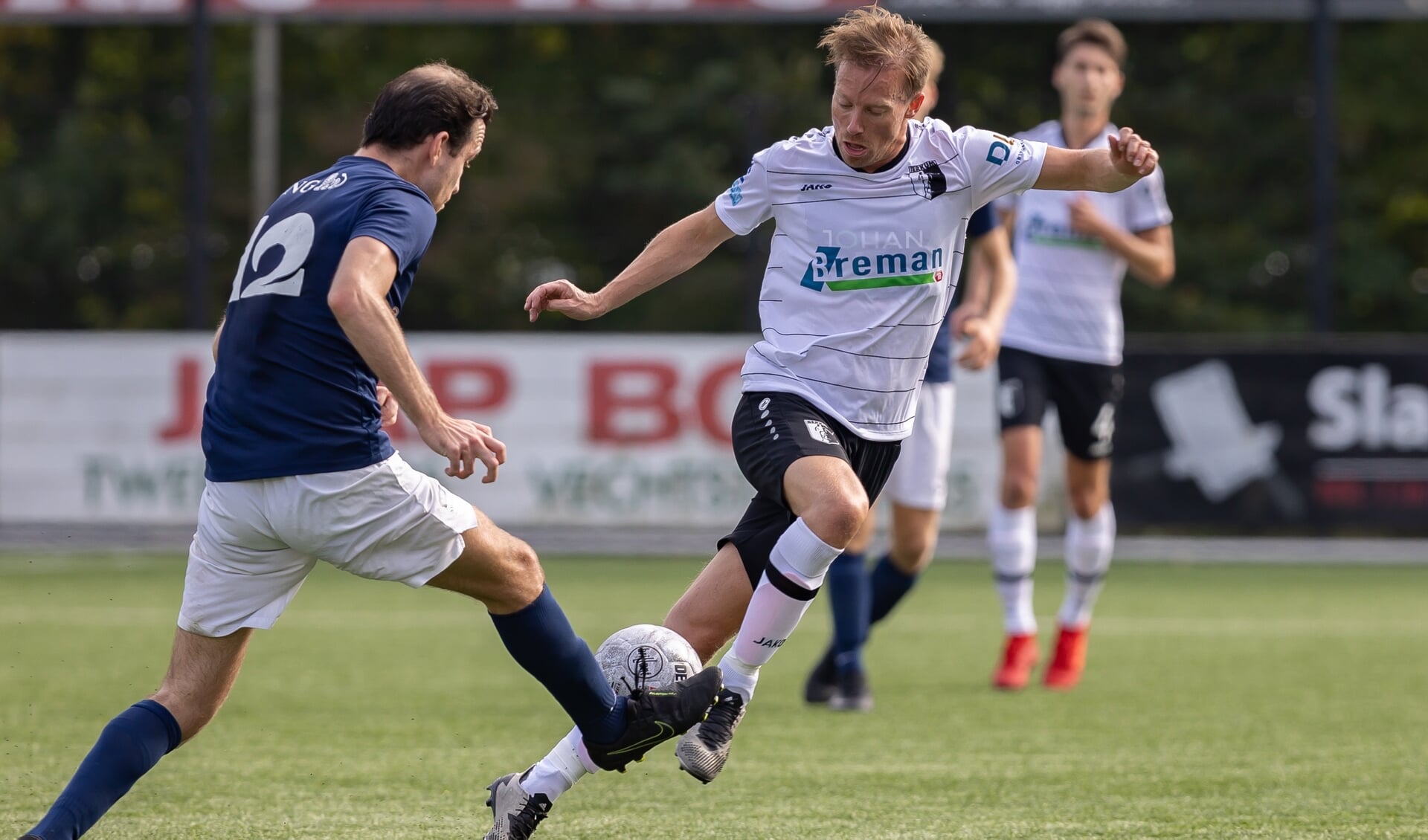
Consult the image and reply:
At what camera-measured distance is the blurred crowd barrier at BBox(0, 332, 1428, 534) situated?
12789mm

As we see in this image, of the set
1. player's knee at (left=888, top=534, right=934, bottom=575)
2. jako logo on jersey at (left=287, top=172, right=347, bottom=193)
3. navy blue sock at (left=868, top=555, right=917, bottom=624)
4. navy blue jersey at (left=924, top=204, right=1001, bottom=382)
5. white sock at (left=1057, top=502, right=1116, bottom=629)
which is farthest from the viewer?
white sock at (left=1057, top=502, right=1116, bottom=629)

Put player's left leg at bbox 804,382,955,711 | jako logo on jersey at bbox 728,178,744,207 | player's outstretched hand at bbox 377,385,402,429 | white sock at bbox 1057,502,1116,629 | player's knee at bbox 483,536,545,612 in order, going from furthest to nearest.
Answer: white sock at bbox 1057,502,1116,629 < player's left leg at bbox 804,382,955,711 < jako logo on jersey at bbox 728,178,744,207 < player's outstretched hand at bbox 377,385,402,429 < player's knee at bbox 483,536,545,612

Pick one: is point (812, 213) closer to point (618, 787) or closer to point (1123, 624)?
point (618, 787)

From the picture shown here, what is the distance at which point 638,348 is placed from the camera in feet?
43.4

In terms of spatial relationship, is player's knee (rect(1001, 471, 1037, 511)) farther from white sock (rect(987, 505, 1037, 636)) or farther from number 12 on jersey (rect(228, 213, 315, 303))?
number 12 on jersey (rect(228, 213, 315, 303))

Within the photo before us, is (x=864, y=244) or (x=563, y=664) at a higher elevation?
(x=864, y=244)

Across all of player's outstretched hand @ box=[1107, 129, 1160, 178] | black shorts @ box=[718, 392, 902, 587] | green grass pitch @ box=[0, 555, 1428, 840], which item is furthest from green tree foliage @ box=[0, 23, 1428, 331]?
player's outstretched hand @ box=[1107, 129, 1160, 178]

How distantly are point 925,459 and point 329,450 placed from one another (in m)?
3.49

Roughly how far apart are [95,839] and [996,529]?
14.1 feet

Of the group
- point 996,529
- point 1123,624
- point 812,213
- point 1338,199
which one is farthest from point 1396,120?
point 812,213

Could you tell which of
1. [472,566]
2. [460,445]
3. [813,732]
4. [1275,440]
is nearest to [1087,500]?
[813,732]

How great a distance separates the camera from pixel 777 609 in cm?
454

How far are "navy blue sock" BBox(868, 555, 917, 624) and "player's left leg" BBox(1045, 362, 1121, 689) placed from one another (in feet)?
2.43

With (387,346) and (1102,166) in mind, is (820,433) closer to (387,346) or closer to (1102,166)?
(1102,166)
